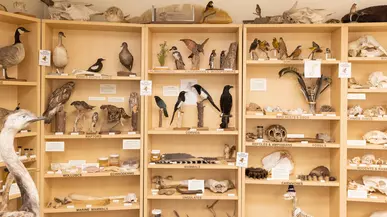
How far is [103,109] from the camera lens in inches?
123

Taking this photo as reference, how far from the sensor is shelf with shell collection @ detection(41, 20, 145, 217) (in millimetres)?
2959

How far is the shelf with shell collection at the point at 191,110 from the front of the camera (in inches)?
123

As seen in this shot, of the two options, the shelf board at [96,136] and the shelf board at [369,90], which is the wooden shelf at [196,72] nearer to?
the shelf board at [96,136]

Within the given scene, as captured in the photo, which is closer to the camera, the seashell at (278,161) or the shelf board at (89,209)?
the shelf board at (89,209)

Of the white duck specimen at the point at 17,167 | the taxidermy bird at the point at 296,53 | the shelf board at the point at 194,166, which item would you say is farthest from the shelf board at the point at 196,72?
the white duck specimen at the point at 17,167

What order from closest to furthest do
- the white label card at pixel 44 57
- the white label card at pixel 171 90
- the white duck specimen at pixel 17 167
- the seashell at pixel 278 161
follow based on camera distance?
the white duck specimen at pixel 17 167 < the white label card at pixel 44 57 < the seashell at pixel 278 161 < the white label card at pixel 171 90

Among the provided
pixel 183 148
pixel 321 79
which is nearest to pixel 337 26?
pixel 321 79

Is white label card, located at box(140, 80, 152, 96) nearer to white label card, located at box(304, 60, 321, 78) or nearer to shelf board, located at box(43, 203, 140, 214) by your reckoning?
shelf board, located at box(43, 203, 140, 214)

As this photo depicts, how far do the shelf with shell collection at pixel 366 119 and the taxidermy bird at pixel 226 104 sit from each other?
103 cm

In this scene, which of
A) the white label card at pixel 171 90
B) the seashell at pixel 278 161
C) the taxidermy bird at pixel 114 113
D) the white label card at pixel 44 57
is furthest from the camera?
the white label card at pixel 171 90

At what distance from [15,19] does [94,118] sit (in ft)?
3.37

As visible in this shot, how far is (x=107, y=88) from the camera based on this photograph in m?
3.24

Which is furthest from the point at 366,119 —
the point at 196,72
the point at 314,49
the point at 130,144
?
the point at 130,144

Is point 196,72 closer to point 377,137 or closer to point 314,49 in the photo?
point 314,49
